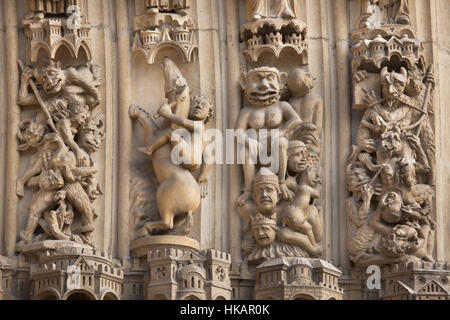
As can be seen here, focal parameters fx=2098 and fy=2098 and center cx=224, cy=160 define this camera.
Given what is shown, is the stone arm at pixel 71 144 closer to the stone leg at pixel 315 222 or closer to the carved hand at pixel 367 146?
the stone leg at pixel 315 222

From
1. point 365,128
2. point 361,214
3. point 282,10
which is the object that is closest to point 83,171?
point 282,10

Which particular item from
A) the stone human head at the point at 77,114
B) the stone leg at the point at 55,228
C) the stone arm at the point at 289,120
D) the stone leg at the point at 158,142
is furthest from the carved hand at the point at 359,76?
the stone leg at the point at 55,228

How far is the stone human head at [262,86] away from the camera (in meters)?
19.9

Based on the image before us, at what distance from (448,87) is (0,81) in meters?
4.36

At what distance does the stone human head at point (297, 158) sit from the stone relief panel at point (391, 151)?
459mm

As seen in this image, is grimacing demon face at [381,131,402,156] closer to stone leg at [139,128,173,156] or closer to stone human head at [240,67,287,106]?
stone human head at [240,67,287,106]

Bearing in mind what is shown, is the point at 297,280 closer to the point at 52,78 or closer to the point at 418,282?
the point at 418,282

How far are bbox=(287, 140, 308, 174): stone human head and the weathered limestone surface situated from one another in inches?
0.7

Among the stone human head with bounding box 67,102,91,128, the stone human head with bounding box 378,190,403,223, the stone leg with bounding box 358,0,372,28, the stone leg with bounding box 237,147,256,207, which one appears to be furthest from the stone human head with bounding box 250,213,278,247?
the stone leg with bounding box 358,0,372,28

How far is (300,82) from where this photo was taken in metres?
20.0
